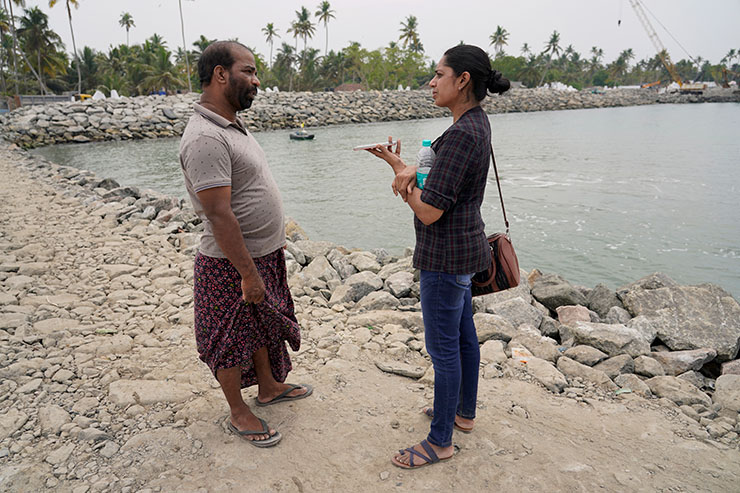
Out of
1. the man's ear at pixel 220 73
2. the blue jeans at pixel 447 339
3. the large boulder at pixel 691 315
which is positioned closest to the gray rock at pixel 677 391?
the large boulder at pixel 691 315

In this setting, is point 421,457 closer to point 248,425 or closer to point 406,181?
point 248,425

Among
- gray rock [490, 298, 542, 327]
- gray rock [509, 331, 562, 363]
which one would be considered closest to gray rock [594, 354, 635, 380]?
gray rock [509, 331, 562, 363]

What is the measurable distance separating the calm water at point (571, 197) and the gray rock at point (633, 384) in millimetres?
3888

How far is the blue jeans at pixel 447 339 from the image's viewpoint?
1.93m

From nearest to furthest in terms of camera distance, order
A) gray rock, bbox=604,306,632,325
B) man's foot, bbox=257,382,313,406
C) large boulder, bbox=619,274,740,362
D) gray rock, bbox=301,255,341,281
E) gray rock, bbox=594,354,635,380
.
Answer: man's foot, bbox=257,382,313,406 < gray rock, bbox=594,354,635,380 < large boulder, bbox=619,274,740,362 < gray rock, bbox=604,306,632,325 < gray rock, bbox=301,255,341,281

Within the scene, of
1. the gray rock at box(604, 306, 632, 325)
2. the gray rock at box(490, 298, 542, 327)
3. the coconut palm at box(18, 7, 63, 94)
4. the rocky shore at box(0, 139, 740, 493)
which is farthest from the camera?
the coconut palm at box(18, 7, 63, 94)

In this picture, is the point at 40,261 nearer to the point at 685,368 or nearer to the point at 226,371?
the point at 226,371

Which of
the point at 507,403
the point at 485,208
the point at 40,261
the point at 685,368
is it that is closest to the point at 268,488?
the point at 507,403

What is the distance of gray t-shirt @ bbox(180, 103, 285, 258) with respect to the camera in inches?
72.2

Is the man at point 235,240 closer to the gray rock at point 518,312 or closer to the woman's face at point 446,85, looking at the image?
the woman's face at point 446,85

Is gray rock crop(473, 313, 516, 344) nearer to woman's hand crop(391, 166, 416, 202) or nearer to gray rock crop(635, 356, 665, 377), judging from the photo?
gray rock crop(635, 356, 665, 377)

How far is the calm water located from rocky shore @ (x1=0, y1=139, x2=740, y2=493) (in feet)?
9.57

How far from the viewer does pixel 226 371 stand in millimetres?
2184

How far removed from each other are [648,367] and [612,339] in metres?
0.34
